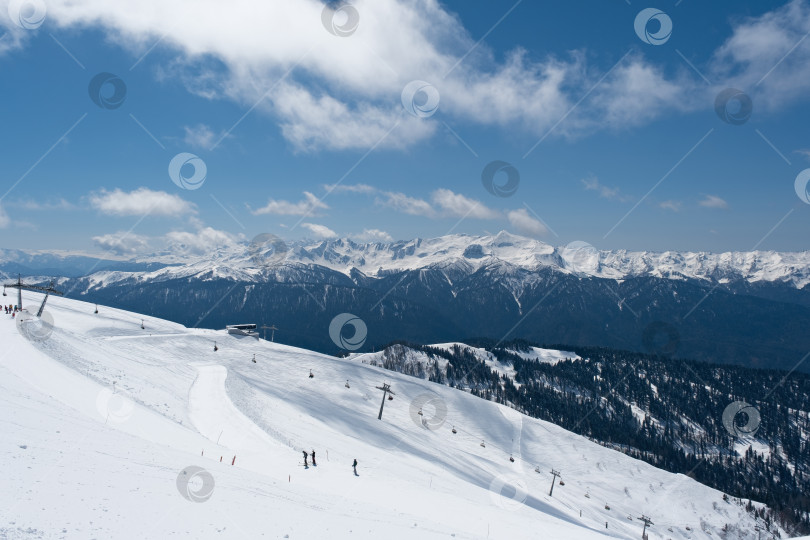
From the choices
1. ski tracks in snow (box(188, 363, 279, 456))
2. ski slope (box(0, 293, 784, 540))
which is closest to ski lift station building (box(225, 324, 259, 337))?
ski slope (box(0, 293, 784, 540))

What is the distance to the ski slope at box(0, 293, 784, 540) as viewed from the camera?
1501 centimetres

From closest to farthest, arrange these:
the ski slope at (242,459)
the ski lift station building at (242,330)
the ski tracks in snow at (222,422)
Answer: the ski slope at (242,459), the ski tracks in snow at (222,422), the ski lift station building at (242,330)

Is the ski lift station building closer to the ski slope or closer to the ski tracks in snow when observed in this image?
the ski slope

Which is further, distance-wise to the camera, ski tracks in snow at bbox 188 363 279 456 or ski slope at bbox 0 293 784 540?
ski tracks in snow at bbox 188 363 279 456

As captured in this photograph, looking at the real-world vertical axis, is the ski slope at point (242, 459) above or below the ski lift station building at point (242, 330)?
below

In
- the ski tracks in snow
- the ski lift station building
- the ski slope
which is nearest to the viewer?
the ski slope

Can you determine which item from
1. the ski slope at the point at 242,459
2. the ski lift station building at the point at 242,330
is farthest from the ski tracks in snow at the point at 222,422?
the ski lift station building at the point at 242,330

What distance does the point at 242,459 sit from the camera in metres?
27.7

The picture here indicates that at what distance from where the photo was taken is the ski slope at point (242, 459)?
49.2ft

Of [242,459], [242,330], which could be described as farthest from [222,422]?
[242,330]

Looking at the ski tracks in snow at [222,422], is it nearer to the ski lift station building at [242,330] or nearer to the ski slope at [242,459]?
the ski slope at [242,459]

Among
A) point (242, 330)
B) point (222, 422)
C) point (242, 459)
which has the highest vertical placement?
point (242, 330)

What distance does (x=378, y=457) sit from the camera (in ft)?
133

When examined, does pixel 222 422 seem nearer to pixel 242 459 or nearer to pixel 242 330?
pixel 242 459
